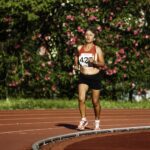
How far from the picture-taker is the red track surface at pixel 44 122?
39.9ft

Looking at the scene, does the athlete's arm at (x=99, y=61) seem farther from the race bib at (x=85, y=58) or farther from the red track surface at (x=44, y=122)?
the red track surface at (x=44, y=122)

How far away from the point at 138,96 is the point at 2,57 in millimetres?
4963

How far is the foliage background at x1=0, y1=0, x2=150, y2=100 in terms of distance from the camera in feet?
80.5

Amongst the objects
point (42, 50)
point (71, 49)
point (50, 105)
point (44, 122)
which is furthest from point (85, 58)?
point (42, 50)

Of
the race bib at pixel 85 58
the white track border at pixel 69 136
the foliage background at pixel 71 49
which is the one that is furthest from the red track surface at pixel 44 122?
the foliage background at pixel 71 49

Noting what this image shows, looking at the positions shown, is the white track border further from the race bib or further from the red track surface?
the race bib

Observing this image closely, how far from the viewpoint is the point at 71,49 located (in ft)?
82.3

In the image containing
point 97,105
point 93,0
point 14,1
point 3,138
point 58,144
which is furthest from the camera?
point 93,0

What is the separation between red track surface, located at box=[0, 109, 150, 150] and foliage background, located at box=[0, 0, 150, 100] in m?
4.14

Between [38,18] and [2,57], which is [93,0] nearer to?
[38,18]

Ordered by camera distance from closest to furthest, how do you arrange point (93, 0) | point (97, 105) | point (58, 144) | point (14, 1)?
point (58, 144), point (97, 105), point (14, 1), point (93, 0)

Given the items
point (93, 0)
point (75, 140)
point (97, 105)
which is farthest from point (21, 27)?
point (75, 140)

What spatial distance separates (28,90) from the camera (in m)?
25.0

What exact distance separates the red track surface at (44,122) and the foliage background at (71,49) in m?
4.14
